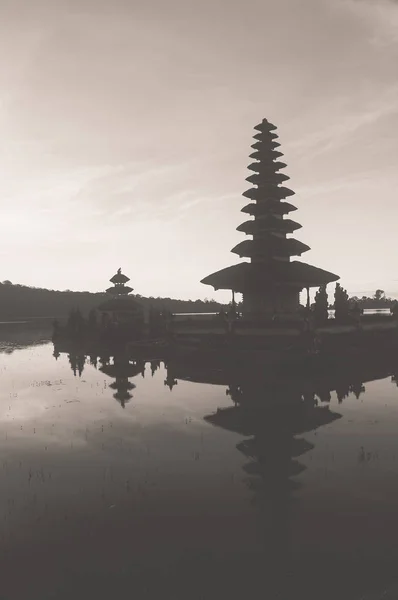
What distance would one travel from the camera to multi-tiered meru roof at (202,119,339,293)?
35094mm

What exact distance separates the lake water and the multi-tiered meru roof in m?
17.0

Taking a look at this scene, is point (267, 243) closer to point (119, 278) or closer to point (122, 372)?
point (122, 372)

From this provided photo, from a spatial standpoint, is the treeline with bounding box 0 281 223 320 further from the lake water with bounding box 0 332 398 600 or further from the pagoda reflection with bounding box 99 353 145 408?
the lake water with bounding box 0 332 398 600

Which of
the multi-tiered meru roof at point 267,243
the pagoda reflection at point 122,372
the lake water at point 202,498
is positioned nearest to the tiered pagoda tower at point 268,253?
the multi-tiered meru roof at point 267,243

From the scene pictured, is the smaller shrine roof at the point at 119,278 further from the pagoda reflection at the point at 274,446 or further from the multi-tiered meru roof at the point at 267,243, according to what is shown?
the pagoda reflection at the point at 274,446

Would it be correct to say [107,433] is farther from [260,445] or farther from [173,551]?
[173,551]

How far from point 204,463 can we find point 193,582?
201 inches

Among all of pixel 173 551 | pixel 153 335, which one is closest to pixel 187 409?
pixel 173 551

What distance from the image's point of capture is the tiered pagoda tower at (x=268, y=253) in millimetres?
35250

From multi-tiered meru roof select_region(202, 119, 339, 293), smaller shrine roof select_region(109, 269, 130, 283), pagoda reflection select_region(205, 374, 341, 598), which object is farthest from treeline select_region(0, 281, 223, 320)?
pagoda reflection select_region(205, 374, 341, 598)

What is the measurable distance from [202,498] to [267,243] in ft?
98.4

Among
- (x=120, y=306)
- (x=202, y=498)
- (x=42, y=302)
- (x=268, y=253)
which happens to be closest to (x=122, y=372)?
(x=268, y=253)

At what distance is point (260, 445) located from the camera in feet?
41.9

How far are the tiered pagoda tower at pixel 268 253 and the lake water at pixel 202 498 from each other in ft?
56.6
